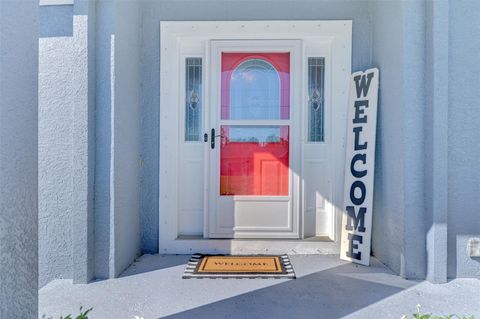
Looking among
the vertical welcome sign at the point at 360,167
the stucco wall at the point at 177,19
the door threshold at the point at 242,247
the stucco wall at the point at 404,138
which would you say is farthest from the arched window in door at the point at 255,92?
the door threshold at the point at 242,247

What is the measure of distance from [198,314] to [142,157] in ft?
6.19

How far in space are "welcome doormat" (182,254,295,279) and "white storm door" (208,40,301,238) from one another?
0.38 meters

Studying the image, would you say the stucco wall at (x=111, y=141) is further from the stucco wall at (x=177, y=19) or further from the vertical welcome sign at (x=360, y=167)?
the vertical welcome sign at (x=360, y=167)

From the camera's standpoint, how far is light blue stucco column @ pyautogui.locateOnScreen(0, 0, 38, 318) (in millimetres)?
1438

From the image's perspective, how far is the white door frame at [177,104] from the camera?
3607mm

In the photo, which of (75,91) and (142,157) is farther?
(142,157)

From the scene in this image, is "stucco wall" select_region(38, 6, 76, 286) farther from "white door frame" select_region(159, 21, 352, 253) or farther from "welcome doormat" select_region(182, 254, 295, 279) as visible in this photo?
"welcome doormat" select_region(182, 254, 295, 279)

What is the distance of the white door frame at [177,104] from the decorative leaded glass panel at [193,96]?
0.62 ft

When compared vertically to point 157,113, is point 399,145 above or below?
below

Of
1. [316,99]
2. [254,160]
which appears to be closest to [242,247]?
[254,160]

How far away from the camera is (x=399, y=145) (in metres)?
2.94

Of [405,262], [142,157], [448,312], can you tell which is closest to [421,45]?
[405,262]

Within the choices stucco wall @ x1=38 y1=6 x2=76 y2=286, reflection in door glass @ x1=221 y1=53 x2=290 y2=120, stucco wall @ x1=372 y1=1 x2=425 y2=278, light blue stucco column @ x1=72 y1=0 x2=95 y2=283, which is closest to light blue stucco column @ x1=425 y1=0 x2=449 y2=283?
stucco wall @ x1=372 y1=1 x2=425 y2=278

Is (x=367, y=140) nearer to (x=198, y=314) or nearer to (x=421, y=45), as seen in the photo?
(x=421, y=45)
